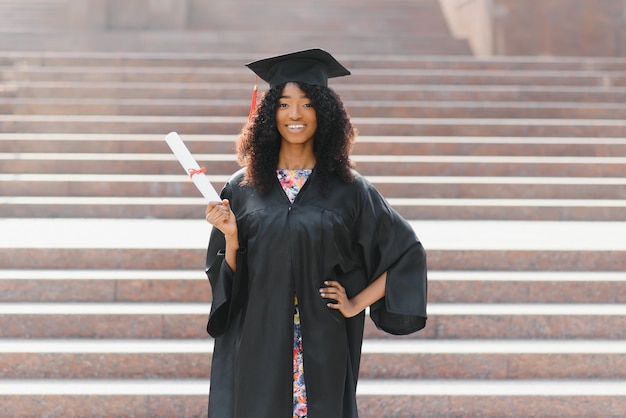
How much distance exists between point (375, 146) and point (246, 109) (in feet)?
5.73

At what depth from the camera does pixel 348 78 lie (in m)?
8.72

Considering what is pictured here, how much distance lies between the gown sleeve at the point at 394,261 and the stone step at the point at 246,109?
18.2 feet

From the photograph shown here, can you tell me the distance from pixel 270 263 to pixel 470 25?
1099 cm

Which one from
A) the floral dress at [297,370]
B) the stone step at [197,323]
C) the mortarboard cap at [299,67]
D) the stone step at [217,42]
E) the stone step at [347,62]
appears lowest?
the stone step at [197,323]

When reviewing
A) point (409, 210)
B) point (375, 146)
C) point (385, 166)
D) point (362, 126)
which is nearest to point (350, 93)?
point (362, 126)

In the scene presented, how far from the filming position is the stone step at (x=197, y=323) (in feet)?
14.1

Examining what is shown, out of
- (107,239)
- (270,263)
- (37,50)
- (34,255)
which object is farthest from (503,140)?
(37,50)

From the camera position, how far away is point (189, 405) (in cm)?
379

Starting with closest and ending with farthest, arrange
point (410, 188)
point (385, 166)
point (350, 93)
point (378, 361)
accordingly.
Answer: point (378, 361), point (410, 188), point (385, 166), point (350, 93)

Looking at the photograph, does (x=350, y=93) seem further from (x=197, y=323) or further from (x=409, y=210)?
(x=197, y=323)

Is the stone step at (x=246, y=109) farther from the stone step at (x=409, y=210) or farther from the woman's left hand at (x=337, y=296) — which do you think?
the woman's left hand at (x=337, y=296)

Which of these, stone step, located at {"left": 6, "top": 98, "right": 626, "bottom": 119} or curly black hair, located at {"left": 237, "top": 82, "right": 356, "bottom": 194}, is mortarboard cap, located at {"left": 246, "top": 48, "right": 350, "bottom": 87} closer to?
curly black hair, located at {"left": 237, "top": 82, "right": 356, "bottom": 194}

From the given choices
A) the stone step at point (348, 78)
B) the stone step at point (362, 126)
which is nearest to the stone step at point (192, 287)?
the stone step at point (362, 126)

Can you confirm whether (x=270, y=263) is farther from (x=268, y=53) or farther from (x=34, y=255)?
(x=268, y=53)
